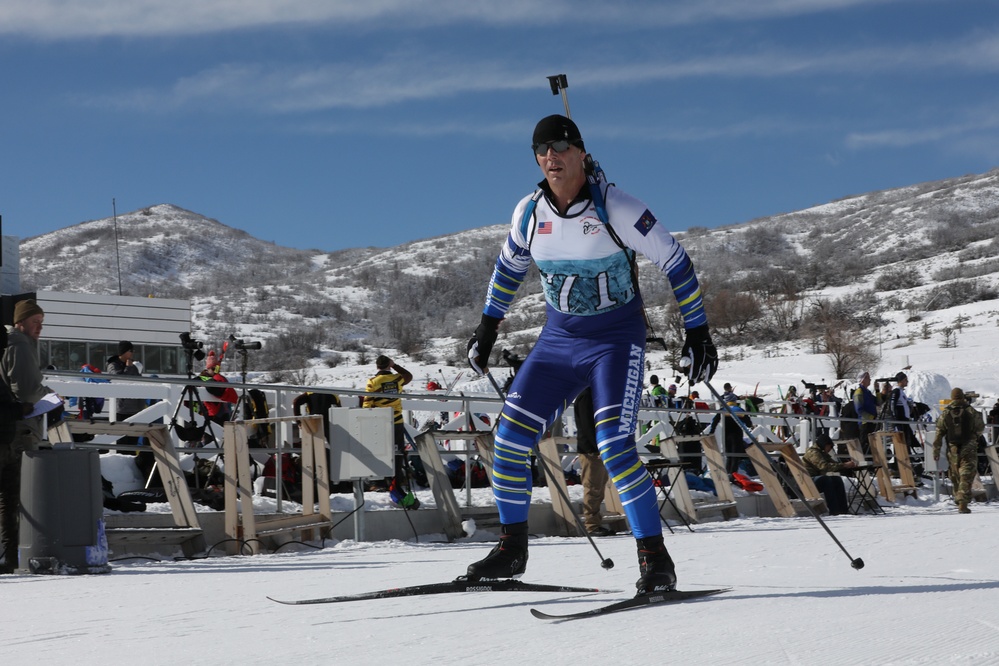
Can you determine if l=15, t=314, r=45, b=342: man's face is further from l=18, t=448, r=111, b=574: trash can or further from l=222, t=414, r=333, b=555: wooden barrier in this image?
l=222, t=414, r=333, b=555: wooden barrier

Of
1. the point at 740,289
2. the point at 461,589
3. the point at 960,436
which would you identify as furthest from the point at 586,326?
the point at 740,289

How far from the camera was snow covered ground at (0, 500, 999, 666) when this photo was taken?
319cm

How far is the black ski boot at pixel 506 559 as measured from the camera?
4.86m

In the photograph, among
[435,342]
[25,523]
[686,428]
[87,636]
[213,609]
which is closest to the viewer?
[87,636]

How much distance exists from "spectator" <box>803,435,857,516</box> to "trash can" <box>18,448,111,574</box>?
31.0 ft

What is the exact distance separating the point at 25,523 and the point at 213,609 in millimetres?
2788

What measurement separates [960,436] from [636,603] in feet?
39.7

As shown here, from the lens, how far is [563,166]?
5066 millimetres

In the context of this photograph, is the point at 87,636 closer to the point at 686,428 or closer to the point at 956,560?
the point at 956,560

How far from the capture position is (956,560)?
18.9 ft

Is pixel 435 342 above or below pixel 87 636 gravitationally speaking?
above

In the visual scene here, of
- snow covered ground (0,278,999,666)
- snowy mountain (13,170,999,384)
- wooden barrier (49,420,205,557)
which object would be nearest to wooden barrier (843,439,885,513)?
snow covered ground (0,278,999,666)

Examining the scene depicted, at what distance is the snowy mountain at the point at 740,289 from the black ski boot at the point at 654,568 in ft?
162

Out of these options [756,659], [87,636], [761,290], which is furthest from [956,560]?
[761,290]
